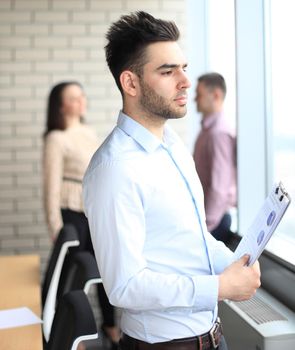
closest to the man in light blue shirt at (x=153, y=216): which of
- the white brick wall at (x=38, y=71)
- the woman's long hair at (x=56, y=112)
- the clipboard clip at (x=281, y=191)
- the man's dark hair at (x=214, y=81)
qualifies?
the clipboard clip at (x=281, y=191)

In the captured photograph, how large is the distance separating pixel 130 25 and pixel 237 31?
1599 mm

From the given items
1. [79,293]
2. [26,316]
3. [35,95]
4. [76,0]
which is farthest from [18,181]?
[79,293]

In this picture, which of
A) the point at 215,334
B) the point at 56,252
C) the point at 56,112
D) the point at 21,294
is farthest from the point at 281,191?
the point at 56,112

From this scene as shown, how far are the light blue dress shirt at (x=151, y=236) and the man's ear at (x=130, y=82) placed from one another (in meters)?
0.07

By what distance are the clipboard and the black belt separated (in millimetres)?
239

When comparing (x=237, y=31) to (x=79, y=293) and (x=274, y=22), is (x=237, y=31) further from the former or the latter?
(x=79, y=293)

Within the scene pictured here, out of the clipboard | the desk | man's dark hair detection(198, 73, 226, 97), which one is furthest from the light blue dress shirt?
man's dark hair detection(198, 73, 226, 97)

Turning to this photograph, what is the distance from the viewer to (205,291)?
159cm

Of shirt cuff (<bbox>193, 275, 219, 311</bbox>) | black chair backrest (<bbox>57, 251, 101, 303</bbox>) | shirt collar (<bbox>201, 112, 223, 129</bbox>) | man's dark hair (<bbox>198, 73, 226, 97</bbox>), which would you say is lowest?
black chair backrest (<bbox>57, 251, 101, 303</bbox>)

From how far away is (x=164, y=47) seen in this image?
5.72ft

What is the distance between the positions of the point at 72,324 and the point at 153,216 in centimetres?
34

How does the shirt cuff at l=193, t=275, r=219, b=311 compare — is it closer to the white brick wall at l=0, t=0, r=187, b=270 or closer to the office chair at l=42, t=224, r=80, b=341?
the office chair at l=42, t=224, r=80, b=341

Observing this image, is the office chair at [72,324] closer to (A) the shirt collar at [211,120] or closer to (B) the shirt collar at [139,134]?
(B) the shirt collar at [139,134]

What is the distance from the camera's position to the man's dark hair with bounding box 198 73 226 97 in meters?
3.88
